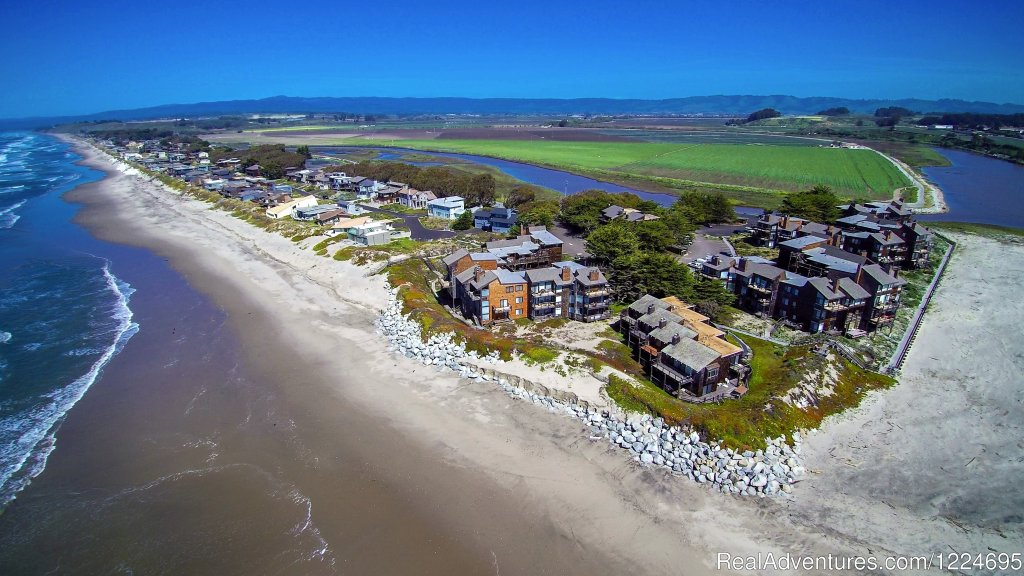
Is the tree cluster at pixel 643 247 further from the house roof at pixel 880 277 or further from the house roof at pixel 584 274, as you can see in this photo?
the house roof at pixel 880 277

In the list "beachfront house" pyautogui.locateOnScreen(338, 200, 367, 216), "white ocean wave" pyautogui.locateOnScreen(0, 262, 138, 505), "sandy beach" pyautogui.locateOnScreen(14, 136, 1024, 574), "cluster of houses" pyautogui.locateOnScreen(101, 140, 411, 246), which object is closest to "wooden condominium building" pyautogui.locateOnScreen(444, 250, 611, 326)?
"sandy beach" pyautogui.locateOnScreen(14, 136, 1024, 574)

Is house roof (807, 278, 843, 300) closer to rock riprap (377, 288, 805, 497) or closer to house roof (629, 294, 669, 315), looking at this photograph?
house roof (629, 294, 669, 315)

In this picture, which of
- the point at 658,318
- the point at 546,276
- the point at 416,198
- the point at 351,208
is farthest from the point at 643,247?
the point at 351,208

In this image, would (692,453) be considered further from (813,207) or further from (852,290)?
(813,207)

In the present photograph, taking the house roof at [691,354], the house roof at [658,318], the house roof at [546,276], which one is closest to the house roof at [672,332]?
the house roof at [658,318]

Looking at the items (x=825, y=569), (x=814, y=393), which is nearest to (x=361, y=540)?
(x=825, y=569)
